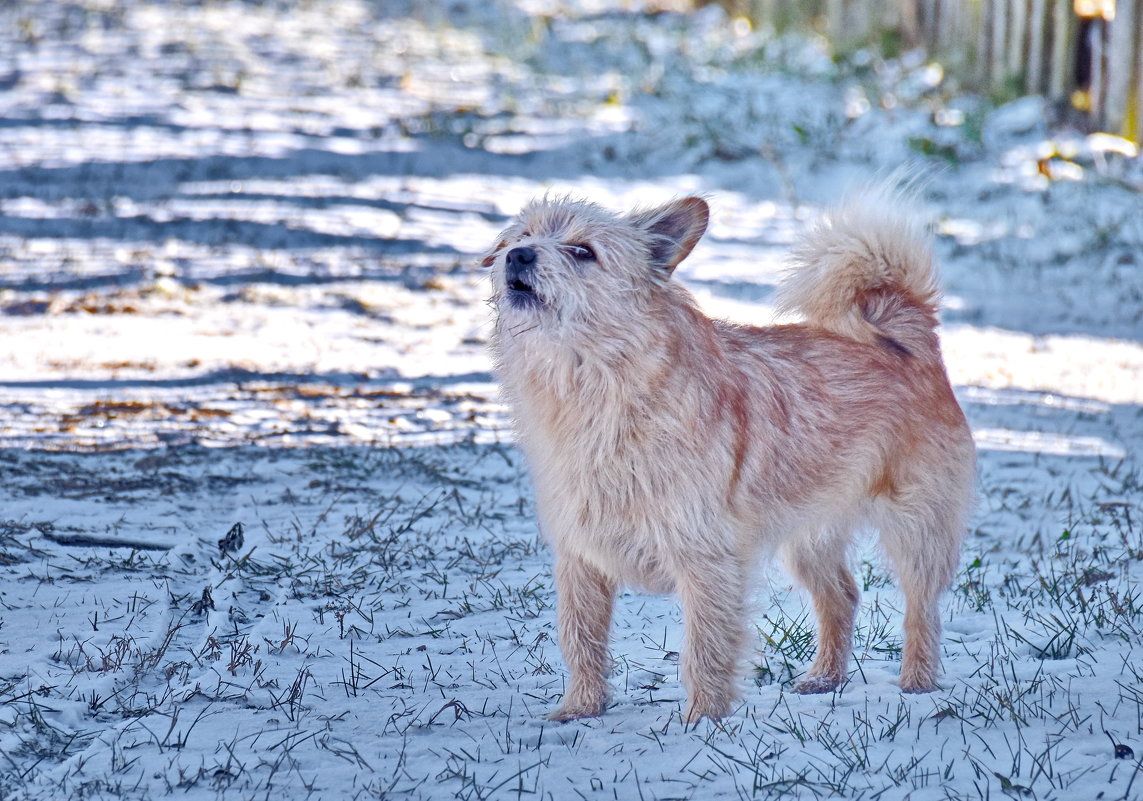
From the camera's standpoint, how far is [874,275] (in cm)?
455

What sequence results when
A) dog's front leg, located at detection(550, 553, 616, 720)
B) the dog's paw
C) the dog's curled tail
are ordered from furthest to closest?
the dog's curled tail
the dog's paw
dog's front leg, located at detection(550, 553, 616, 720)

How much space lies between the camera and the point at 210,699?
3.88 m

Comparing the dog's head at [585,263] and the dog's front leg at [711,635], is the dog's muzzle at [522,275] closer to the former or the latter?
the dog's head at [585,263]

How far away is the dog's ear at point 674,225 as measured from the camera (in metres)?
3.99

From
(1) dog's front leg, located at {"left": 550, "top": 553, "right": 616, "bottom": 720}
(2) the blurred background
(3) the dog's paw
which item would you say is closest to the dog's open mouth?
(1) dog's front leg, located at {"left": 550, "top": 553, "right": 616, "bottom": 720}

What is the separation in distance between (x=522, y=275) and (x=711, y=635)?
123cm

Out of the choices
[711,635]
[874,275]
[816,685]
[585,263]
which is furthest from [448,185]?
[711,635]

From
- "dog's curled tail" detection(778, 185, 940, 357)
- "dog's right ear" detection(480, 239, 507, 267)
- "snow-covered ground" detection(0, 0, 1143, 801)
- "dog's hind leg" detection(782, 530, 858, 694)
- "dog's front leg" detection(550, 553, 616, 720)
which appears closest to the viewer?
"snow-covered ground" detection(0, 0, 1143, 801)

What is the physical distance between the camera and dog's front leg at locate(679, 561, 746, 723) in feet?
12.5

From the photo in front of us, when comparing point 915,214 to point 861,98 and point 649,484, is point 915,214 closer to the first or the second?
point 649,484

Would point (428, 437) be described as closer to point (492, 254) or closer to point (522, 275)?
point (492, 254)

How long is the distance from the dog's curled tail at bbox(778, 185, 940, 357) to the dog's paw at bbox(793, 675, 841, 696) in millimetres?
1207

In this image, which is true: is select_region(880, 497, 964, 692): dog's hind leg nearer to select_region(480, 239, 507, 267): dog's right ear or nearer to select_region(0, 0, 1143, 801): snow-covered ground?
select_region(0, 0, 1143, 801): snow-covered ground

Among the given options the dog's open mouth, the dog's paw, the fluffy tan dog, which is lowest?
the dog's paw
